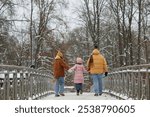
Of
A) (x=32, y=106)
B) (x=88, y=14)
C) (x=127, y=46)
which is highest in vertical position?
(x=88, y=14)

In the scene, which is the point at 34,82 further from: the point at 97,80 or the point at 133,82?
the point at 133,82

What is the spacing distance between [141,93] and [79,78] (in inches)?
282

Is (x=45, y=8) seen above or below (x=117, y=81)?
above

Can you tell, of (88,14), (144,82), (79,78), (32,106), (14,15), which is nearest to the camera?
(32,106)

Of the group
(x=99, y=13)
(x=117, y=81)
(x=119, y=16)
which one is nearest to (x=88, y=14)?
(x=99, y=13)

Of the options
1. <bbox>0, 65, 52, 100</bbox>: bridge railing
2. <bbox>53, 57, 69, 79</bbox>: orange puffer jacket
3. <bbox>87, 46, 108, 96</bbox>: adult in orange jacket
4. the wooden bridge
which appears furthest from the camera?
<bbox>53, 57, 69, 79</bbox>: orange puffer jacket

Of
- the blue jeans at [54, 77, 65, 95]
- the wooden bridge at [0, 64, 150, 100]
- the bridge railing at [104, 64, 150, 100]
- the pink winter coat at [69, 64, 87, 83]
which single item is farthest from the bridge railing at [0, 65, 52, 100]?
the bridge railing at [104, 64, 150, 100]

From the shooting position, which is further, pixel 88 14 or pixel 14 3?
pixel 88 14

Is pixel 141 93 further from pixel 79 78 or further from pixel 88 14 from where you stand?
pixel 88 14

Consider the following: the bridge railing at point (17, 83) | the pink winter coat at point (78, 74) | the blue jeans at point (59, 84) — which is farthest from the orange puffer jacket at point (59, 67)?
the pink winter coat at point (78, 74)

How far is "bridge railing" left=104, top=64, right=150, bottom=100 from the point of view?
1445cm

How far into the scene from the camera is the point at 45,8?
47.5 meters

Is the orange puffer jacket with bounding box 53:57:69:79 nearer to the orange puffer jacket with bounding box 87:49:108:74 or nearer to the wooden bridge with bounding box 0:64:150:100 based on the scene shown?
the wooden bridge with bounding box 0:64:150:100

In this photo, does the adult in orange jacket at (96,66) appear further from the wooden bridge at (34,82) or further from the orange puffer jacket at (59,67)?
the orange puffer jacket at (59,67)
